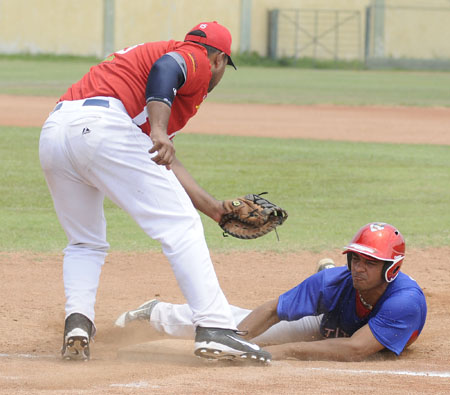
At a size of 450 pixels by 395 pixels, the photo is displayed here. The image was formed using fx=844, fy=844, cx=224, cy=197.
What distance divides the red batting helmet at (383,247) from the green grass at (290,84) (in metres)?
17.3

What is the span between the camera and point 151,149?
4012mm

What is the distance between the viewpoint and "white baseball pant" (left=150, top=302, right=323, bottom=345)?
5.14 meters

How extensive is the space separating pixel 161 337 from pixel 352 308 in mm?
1280

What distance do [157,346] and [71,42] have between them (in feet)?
116

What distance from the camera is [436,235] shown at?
8.46 m

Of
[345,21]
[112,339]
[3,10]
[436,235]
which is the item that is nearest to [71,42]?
[3,10]

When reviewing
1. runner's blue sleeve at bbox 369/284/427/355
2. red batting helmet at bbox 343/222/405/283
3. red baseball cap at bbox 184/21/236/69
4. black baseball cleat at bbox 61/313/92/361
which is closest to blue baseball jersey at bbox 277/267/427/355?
runner's blue sleeve at bbox 369/284/427/355

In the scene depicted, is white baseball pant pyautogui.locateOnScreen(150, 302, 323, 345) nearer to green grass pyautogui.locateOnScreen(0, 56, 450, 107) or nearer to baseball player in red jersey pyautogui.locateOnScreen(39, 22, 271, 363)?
baseball player in red jersey pyautogui.locateOnScreen(39, 22, 271, 363)

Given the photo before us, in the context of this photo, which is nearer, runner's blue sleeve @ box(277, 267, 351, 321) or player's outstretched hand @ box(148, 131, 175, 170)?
player's outstretched hand @ box(148, 131, 175, 170)

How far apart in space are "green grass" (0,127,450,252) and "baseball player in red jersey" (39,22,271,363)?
142 inches

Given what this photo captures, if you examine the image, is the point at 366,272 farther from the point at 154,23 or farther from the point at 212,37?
the point at 154,23

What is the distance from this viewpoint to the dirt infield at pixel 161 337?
3.83 meters

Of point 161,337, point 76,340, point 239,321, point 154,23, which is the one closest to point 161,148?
point 76,340

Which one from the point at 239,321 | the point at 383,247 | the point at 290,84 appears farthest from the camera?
the point at 290,84
